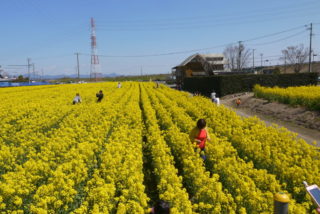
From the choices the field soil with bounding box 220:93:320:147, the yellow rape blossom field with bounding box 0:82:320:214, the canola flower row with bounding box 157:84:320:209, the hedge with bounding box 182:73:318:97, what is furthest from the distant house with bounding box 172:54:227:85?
the yellow rape blossom field with bounding box 0:82:320:214

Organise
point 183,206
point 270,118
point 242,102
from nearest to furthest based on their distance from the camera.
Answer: point 183,206
point 270,118
point 242,102

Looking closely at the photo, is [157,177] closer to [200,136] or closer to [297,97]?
[200,136]

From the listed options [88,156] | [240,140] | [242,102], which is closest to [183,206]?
[88,156]

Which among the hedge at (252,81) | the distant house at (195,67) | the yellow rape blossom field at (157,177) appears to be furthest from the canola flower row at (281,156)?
the distant house at (195,67)

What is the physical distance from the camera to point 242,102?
83.0ft

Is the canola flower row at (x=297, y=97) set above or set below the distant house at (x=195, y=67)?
below

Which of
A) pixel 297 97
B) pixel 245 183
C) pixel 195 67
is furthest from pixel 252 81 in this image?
pixel 195 67

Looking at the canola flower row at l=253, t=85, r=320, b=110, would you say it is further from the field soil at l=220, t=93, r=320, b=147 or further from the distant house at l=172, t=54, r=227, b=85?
the distant house at l=172, t=54, r=227, b=85

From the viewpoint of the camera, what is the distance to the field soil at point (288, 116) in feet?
45.8

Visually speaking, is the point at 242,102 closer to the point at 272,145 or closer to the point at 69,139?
the point at 272,145

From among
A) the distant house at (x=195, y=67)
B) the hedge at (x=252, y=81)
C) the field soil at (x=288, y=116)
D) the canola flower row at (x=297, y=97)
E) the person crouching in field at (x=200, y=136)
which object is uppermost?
the distant house at (x=195, y=67)

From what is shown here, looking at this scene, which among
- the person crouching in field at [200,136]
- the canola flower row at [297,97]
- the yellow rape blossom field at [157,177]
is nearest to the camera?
the yellow rape blossom field at [157,177]

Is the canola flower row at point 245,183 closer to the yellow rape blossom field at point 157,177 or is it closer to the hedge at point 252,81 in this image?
the yellow rape blossom field at point 157,177

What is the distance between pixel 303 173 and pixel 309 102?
43.4ft
